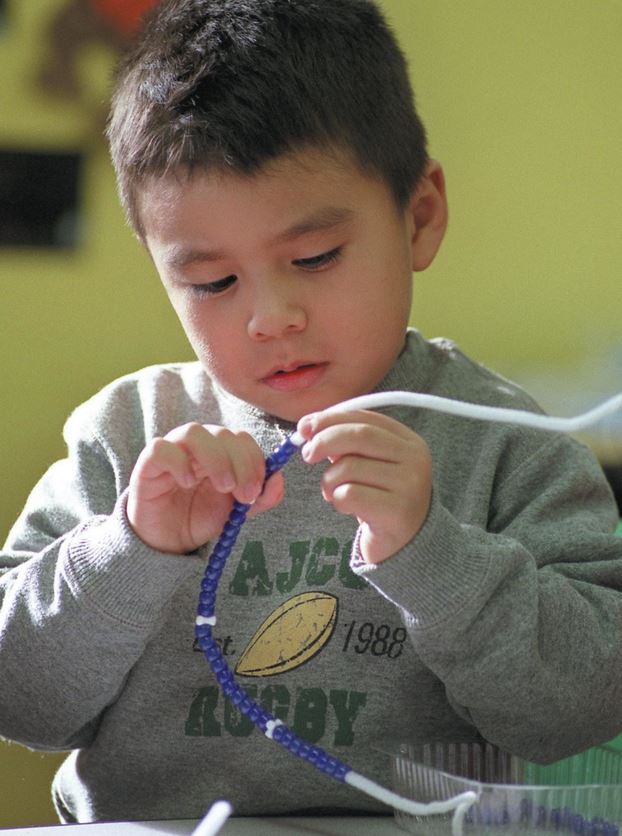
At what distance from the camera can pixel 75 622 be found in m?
0.82

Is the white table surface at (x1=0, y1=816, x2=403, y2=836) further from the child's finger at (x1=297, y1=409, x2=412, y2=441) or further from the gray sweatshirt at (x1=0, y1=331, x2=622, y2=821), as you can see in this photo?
the child's finger at (x1=297, y1=409, x2=412, y2=441)

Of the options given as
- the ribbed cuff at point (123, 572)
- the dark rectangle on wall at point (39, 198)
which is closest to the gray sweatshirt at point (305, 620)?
the ribbed cuff at point (123, 572)

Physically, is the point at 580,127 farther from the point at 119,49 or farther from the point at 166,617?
the point at 166,617

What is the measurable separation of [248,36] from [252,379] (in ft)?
0.77

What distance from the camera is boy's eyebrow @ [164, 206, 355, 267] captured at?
83cm

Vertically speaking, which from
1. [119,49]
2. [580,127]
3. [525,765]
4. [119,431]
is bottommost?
[525,765]

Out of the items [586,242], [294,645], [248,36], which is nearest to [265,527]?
[294,645]

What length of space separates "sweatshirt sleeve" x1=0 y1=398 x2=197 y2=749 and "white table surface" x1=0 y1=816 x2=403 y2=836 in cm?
12

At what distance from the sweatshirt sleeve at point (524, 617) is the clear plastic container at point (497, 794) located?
33 millimetres

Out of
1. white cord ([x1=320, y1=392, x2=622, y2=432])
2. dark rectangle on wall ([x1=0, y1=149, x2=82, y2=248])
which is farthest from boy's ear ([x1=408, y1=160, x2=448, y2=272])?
dark rectangle on wall ([x1=0, y1=149, x2=82, y2=248])

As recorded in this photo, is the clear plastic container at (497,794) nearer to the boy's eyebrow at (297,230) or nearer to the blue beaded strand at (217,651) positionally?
the blue beaded strand at (217,651)

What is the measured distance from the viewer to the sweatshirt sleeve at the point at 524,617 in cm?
76

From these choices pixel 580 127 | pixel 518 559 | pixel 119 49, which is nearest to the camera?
pixel 518 559

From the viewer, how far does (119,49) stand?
78.4 inches
